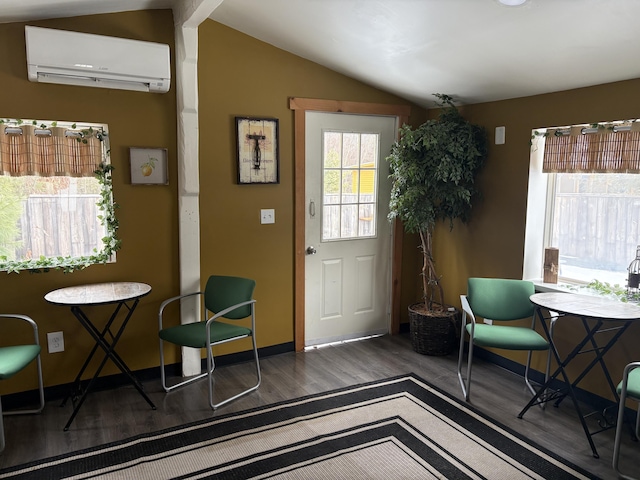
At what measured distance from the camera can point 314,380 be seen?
3.60 m

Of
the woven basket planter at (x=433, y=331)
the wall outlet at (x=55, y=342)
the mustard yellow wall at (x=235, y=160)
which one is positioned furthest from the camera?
the woven basket planter at (x=433, y=331)

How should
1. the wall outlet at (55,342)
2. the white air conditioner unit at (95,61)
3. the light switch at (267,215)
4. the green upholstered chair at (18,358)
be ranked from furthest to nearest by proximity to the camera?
the light switch at (267,215) < the wall outlet at (55,342) < the white air conditioner unit at (95,61) < the green upholstered chair at (18,358)

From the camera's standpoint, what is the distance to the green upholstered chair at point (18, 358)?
8.66 feet

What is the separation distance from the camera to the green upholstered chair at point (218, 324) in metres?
3.16

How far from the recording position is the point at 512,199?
3689 mm

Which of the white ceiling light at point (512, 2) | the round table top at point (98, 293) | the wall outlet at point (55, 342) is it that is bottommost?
the wall outlet at point (55, 342)

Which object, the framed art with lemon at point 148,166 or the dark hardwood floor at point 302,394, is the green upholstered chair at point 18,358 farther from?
the framed art with lemon at point 148,166

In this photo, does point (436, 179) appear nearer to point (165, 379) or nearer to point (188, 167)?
point (188, 167)

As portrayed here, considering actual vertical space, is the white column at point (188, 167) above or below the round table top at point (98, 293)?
above

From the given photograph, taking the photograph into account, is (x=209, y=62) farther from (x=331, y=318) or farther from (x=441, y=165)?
(x=331, y=318)

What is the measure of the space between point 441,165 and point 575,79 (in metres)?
1.02

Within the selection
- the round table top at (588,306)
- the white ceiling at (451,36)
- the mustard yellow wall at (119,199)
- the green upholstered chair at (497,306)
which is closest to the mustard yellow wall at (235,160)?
the white ceiling at (451,36)

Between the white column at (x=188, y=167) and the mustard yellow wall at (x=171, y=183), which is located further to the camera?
the white column at (x=188, y=167)

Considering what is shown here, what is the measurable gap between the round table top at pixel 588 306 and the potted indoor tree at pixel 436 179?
1004 millimetres
